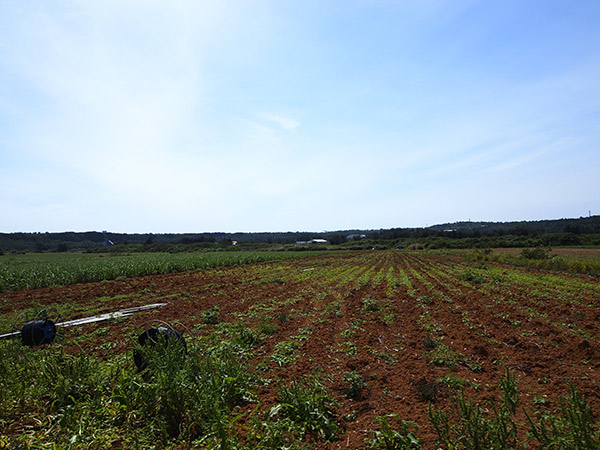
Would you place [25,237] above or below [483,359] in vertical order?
above

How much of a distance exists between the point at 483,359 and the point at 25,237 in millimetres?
132186

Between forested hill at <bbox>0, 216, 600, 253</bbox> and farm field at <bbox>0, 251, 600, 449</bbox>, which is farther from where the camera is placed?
forested hill at <bbox>0, 216, 600, 253</bbox>

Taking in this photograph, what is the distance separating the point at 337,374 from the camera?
518 cm

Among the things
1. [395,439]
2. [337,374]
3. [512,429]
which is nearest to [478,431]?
[512,429]

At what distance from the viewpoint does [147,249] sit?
83062 mm

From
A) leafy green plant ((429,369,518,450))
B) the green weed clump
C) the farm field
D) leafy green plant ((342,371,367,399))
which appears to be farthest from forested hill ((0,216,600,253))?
leafy green plant ((429,369,518,450))

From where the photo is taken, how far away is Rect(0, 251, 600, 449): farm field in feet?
11.1

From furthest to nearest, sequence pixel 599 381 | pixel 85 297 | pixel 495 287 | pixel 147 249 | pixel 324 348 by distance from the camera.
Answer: pixel 147 249 → pixel 495 287 → pixel 85 297 → pixel 324 348 → pixel 599 381

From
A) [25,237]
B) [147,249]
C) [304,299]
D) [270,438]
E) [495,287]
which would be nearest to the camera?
[270,438]

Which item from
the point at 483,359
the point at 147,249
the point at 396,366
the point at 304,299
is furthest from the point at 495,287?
the point at 147,249

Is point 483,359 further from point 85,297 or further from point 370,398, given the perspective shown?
point 85,297

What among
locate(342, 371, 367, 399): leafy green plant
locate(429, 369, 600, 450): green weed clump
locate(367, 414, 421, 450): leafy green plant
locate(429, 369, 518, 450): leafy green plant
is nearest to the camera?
locate(429, 369, 600, 450): green weed clump

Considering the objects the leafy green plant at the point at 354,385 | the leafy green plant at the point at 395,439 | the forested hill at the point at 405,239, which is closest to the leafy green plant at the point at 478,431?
the leafy green plant at the point at 395,439

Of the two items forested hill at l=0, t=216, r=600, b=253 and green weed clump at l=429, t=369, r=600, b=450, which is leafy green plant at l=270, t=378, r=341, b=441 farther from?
forested hill at l=0, t=216, r=600, b=253
